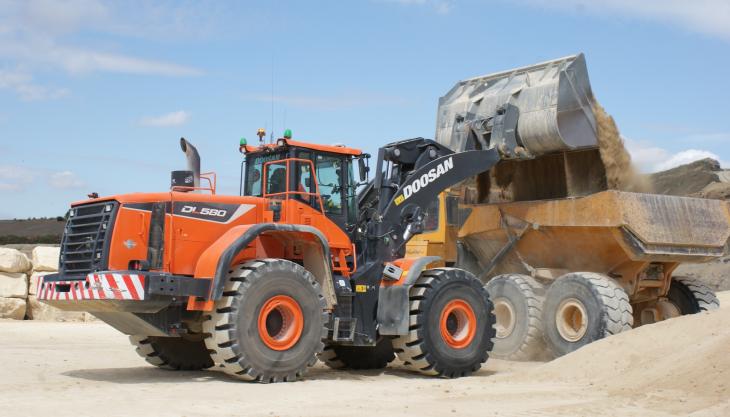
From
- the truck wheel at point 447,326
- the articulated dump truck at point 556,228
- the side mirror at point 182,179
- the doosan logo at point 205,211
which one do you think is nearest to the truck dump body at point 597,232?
the articulated dump truck at point 556,228

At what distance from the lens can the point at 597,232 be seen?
1356 centimetres

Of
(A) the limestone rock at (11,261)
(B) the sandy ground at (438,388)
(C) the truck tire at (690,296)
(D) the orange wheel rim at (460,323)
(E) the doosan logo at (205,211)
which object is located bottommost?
(B) the sandy ground at (438,388)

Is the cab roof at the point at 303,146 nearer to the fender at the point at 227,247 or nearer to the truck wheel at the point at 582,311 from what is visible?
the fender at the point at 227,247

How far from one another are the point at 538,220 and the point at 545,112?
1734 millimetres

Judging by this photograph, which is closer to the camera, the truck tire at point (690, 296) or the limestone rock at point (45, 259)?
the truck tire at point (690, 296)

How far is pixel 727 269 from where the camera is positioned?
28.8m

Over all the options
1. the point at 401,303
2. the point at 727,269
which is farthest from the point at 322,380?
the point at 727,269

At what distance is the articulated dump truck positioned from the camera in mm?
13393

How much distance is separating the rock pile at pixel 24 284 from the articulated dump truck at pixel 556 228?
36.2 ft

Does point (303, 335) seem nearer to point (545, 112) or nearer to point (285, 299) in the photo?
point (285, 299)

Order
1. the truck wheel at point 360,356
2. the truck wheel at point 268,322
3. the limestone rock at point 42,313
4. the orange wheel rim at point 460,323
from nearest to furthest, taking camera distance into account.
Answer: the truck wheel at point 268,322 < the orange wheel rim at point 460,323 < the truck wheel at point 360,356 < the limestone rock at point 42,313

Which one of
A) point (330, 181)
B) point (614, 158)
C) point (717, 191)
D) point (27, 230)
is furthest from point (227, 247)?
point (27, 230)

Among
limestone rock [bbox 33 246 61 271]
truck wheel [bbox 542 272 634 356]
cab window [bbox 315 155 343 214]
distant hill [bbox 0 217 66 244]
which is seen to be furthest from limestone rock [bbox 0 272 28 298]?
distant hill [bbox 0 217 66 244]

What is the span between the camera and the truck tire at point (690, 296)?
14625 mm
